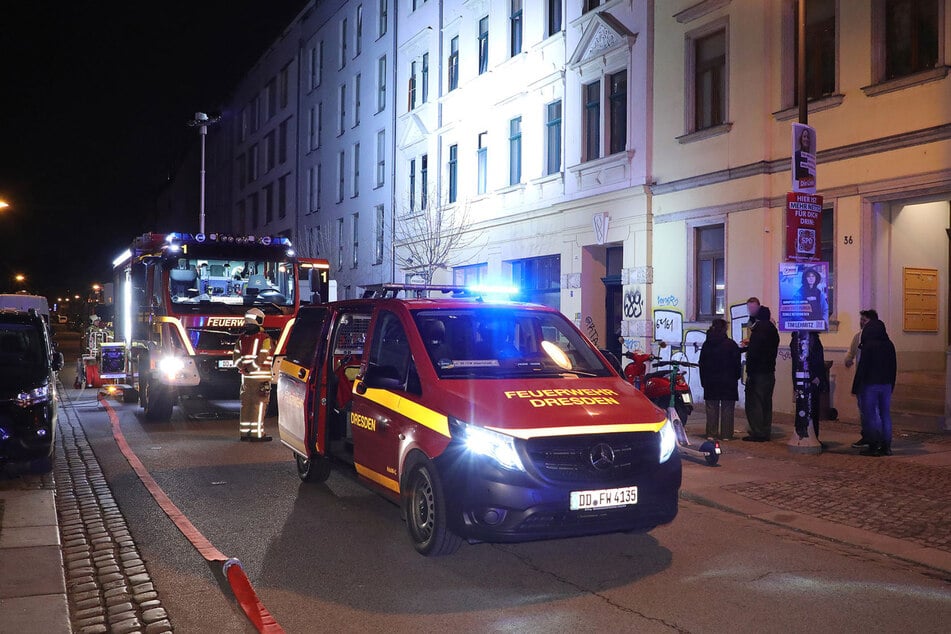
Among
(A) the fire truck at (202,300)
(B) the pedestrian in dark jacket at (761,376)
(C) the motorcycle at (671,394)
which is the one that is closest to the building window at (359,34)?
(A) the fire truck at (202,300)

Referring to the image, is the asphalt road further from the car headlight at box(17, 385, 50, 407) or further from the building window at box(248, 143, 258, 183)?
the building window at box(248, 143, 258, 183)

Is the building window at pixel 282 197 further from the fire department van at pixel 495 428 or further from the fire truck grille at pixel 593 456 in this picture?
the fire truck grille at pixel 593 456

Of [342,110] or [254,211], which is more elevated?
[342,110]

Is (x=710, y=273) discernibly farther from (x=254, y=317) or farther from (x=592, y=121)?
(x=254, y=317)

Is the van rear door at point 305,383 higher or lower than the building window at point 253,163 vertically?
lower

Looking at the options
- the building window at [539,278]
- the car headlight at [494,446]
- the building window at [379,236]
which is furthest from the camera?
the building window at [379,236]

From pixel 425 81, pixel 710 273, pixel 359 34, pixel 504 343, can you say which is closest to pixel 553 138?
pixel 710 273

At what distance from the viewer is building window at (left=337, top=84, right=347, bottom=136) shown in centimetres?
3797

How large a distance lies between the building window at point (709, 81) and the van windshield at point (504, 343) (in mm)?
11082

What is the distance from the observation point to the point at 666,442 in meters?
6.25

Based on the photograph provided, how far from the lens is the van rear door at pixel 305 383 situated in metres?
8.35

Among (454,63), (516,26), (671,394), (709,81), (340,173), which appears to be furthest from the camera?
(340,173)

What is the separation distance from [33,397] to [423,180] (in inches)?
851

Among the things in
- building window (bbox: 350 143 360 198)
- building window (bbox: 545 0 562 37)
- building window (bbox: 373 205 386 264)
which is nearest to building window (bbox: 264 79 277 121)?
building window (bbox: 350 143 360 198)
